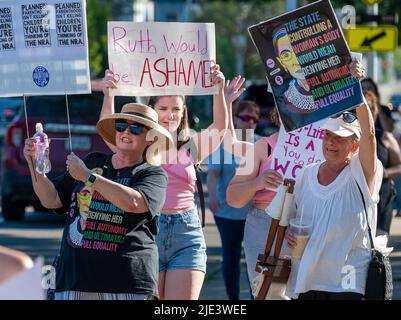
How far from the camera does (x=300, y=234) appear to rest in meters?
6.18

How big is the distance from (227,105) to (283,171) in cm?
56

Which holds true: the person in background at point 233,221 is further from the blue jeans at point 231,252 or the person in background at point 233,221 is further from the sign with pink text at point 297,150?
the sign with pink text at point 297,150

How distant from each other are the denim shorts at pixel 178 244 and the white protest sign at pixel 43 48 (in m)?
0.94

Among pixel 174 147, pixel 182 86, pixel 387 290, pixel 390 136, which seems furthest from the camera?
pixel 390 136

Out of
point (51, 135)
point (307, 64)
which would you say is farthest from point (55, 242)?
point (307, 64)

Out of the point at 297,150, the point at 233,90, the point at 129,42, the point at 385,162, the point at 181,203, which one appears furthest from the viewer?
the point at 385,162

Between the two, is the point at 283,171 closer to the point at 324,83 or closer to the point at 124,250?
the point at 324,83

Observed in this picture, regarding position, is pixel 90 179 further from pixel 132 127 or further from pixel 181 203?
pixel 181 203

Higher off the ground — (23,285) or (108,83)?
(108,83)

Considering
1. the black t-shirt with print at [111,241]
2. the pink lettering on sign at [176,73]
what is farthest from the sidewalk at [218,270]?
the black t-shirt with print at [111,241]

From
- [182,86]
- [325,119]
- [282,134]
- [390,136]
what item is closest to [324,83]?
[325,119]

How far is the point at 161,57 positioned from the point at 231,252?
243cm

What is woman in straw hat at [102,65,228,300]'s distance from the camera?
674 centimetres
